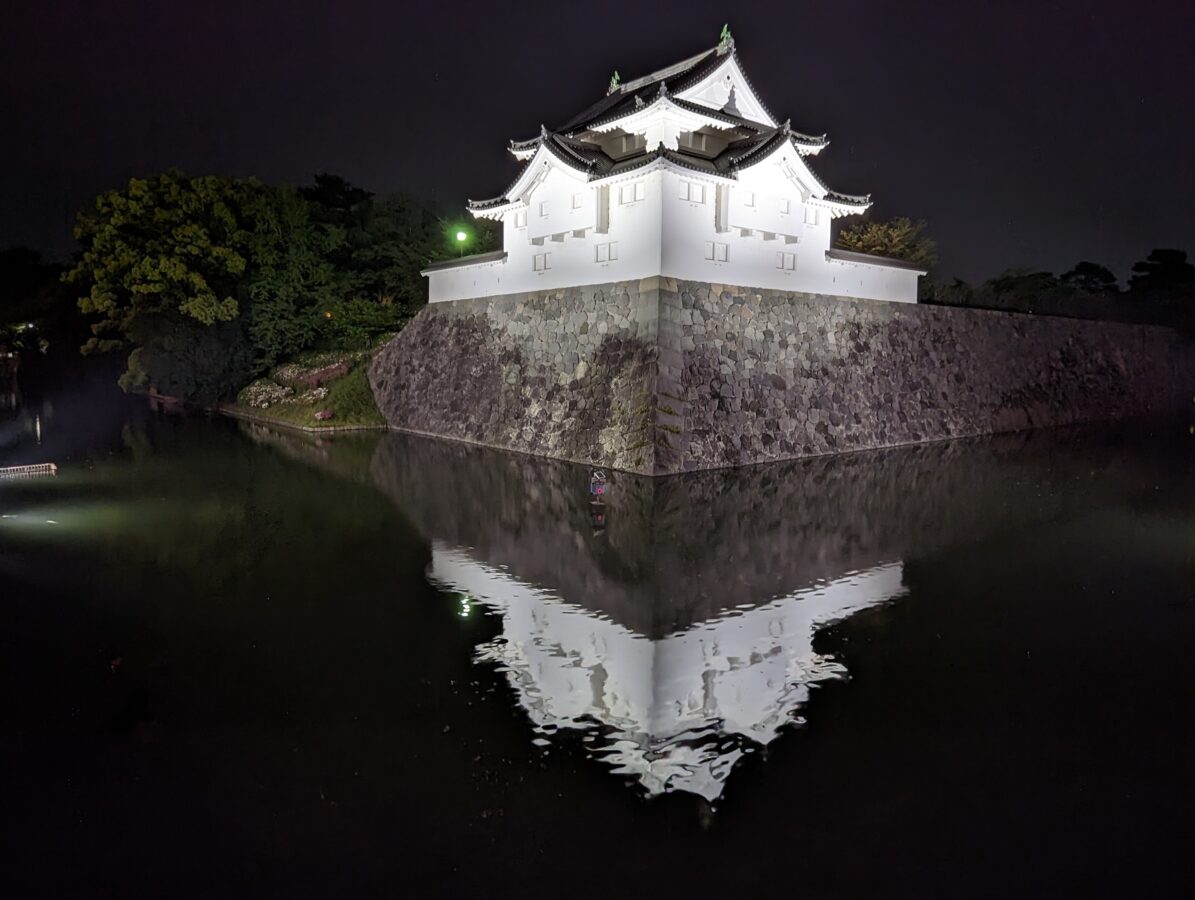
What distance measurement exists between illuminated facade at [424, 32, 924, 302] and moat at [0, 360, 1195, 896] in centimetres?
656

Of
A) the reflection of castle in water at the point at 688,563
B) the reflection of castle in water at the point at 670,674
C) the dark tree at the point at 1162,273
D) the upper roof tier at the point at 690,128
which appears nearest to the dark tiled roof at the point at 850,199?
the upper roof tier at the point at 690,128

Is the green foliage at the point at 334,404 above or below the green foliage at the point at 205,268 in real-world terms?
below

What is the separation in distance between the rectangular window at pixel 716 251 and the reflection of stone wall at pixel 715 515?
4.34 meters

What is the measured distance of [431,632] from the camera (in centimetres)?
650

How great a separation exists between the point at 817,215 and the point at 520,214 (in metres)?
6.71

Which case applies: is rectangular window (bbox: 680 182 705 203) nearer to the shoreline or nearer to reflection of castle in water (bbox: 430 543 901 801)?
reflection of castle in water (bbox: 430 543 901 801)

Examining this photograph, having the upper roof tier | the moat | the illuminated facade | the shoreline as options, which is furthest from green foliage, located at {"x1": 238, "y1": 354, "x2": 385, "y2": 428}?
the moat

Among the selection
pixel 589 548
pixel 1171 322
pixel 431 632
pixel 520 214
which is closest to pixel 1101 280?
pixel 1171 322

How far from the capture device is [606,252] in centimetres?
1591

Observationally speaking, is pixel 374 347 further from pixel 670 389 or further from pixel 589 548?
pixel 589 548

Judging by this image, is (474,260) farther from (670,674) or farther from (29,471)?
(670,674)

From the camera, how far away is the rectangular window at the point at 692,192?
14789mm

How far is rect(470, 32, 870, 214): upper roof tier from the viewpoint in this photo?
15.2 meters

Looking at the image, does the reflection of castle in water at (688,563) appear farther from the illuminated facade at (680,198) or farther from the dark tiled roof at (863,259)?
the dark tiled roof at (863,259)
